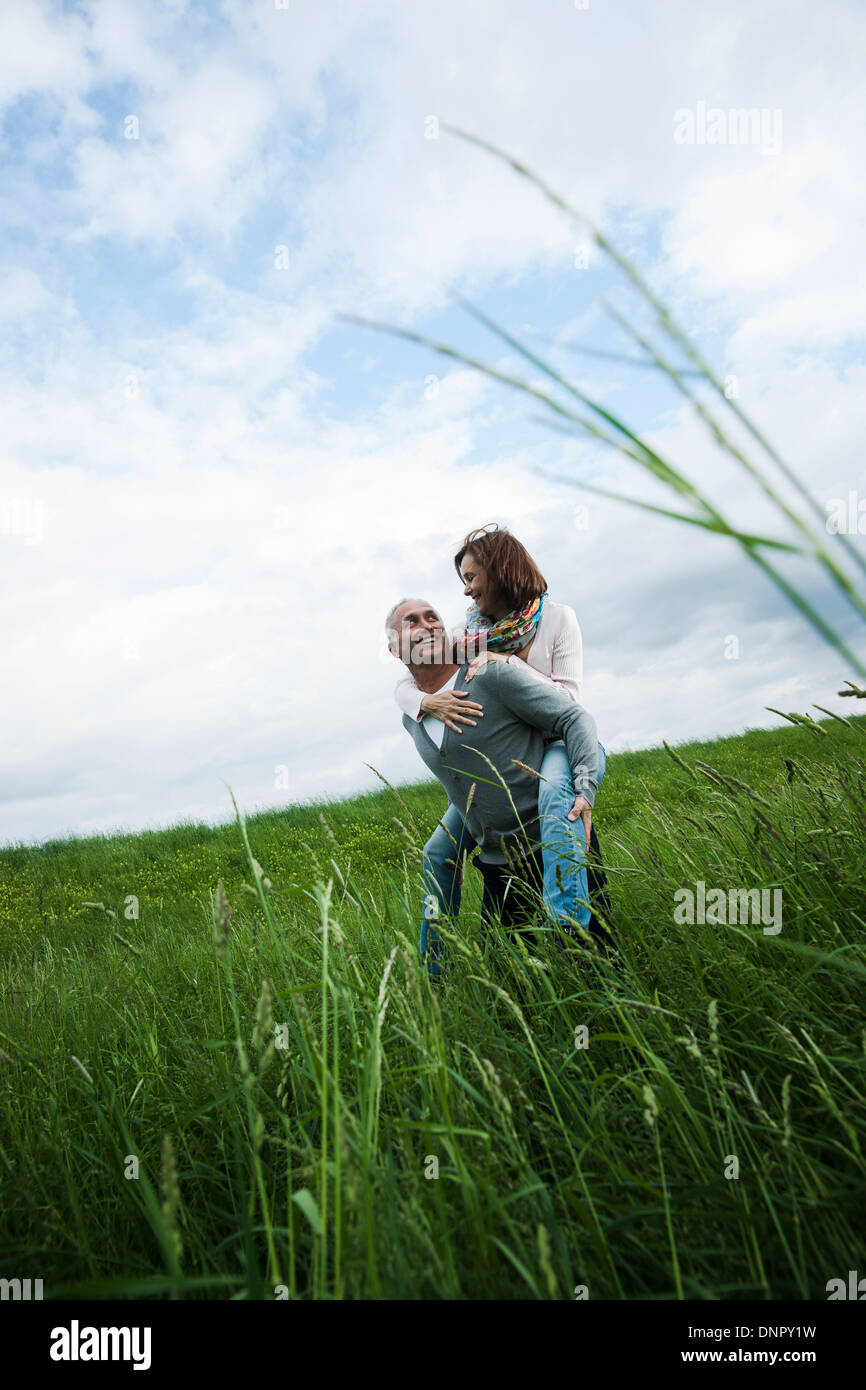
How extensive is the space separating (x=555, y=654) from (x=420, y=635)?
0.79 meters

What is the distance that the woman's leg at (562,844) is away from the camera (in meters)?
2.79

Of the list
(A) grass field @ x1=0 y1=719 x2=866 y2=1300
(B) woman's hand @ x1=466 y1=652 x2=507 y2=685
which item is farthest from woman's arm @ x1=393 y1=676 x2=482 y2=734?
(A) grass field @ x1=0 y1=719 x2=866 y2=1300

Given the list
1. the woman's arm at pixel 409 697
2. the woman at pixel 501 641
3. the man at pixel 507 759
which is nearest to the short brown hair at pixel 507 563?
the woman at pixel 501 641

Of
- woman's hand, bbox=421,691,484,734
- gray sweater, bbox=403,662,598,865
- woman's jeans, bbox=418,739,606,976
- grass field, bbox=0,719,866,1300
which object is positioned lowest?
grass field, bbox=0,719,866,1300

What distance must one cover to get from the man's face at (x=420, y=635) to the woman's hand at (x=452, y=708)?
0.37m

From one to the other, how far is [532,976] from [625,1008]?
63 centimetres

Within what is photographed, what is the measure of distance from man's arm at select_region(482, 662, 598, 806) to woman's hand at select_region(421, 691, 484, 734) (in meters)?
0.16

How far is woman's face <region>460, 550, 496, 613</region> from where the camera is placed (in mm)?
3867

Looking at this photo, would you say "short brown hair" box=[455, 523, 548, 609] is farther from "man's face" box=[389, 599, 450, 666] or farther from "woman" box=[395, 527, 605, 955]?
"man's face" box=[389, 599, 450, 666]

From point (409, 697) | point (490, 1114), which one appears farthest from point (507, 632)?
point (490, 1114)

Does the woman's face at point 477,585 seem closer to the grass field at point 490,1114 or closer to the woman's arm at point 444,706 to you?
the woman's arm at point 444,706
